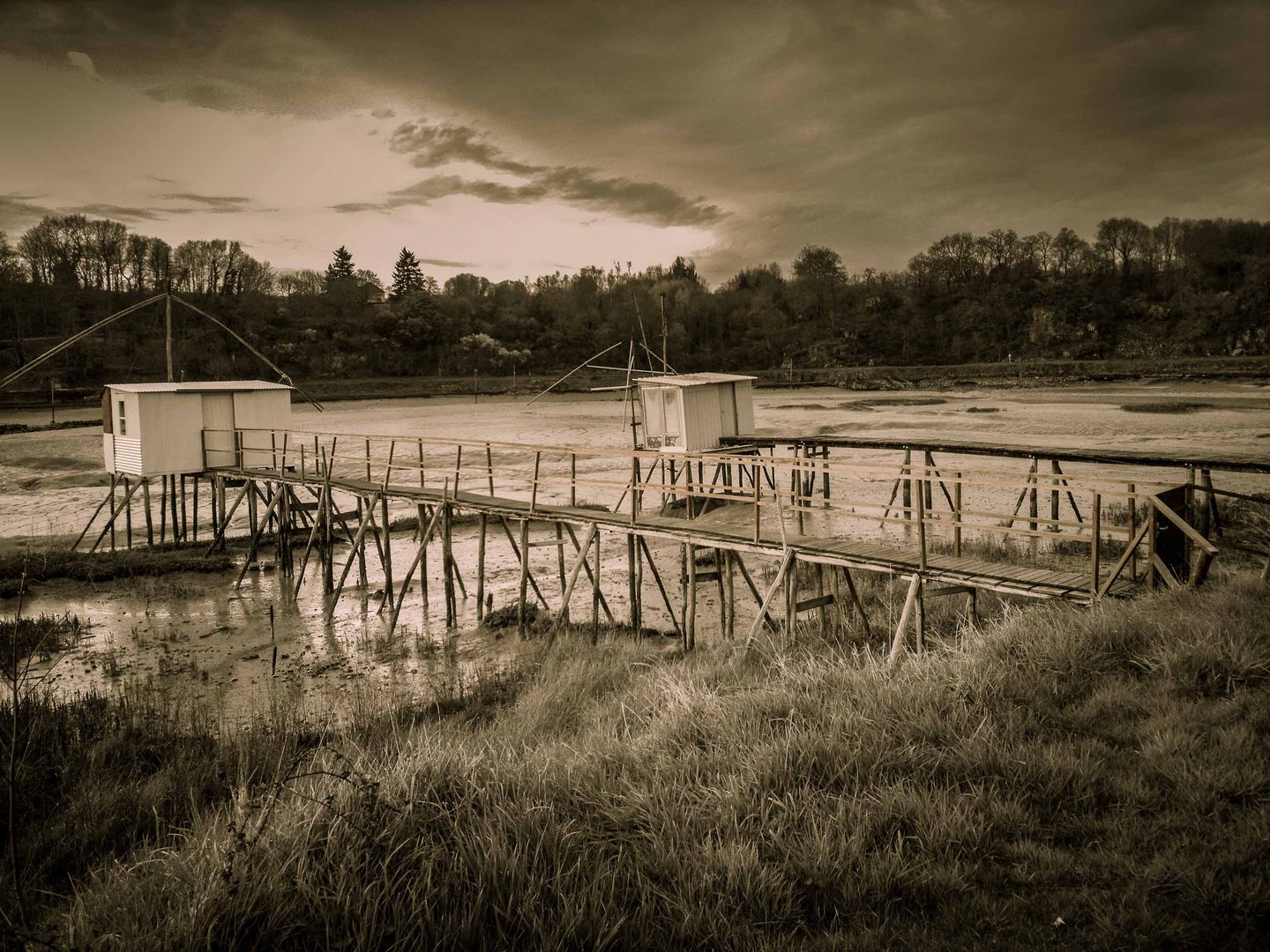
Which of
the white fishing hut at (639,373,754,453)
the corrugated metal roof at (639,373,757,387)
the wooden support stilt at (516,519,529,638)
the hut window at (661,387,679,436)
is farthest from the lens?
the hut window at (661,387,679,436)

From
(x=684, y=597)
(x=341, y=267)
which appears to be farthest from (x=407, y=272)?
(x=684, y=597)

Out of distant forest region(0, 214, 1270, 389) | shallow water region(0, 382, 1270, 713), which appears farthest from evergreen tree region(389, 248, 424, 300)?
shallow water region(0, 382, 1270, 713)

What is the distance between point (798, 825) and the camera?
4.47m

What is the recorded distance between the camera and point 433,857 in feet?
13.4

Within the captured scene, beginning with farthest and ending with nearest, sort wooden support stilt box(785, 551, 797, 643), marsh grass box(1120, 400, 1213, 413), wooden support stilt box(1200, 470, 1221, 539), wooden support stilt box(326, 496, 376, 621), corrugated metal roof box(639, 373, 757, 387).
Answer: marsh grass box(1120, 400, 1213, 413) < corrugated metal roof box(639, 373, 757, 387) < wooden support stilt box(326, 496, 376, 621) < wooden support stilt box(1200, 470, 1221, 539) < wooden support stilt box(785, 551, 797, 643)

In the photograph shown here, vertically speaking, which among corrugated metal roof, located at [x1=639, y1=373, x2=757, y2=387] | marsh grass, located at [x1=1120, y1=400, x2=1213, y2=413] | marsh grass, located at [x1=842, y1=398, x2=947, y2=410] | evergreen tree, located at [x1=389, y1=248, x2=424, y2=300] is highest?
evergreen tree, located at [x1=389, y1=248, x2=424, y2=300]

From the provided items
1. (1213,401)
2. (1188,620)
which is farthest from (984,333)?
(1188,620)

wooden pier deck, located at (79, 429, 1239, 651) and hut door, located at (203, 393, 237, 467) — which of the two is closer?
wooden pier deck, located at (79, 429, 1239, 651)

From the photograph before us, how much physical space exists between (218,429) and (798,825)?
20510mm

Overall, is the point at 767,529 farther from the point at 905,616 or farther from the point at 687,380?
the point at 687,380

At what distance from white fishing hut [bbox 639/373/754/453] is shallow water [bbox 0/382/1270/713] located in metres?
3.97

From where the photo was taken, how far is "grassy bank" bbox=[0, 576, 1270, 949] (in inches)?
144

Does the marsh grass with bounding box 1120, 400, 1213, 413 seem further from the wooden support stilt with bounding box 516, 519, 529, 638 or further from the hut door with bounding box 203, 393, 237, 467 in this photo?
the hut door with bounding box 203, 393, 237, 467

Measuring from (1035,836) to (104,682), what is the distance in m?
11.9
